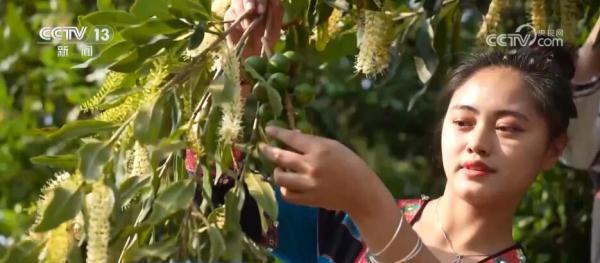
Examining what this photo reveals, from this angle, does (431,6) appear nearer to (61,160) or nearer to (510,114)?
(510,114)

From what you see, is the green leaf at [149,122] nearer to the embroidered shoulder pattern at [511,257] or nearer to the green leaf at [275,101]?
the green leaf at [275,101]

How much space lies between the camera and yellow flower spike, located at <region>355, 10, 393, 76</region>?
142cm

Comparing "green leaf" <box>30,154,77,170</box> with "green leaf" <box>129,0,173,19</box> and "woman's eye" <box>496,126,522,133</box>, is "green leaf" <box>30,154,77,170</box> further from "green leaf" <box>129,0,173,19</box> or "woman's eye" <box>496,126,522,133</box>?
"woman's eye" <box>496,126,522,133</box>

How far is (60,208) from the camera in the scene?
1.19 metres

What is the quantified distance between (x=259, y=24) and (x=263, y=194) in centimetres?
26

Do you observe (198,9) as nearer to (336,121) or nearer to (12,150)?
(12,150)

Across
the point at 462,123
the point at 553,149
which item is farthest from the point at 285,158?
the point at 553,149

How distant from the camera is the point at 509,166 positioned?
1.45 metres

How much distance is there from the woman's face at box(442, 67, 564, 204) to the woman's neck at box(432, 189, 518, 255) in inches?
0.9

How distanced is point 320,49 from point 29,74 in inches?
53.0

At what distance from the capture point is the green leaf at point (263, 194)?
4.04ft

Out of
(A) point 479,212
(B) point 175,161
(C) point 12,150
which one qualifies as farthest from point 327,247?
(C) point 12,150

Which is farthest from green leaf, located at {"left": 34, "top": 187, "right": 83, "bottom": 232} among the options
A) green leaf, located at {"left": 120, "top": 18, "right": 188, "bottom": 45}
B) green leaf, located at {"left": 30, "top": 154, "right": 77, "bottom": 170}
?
green leaf, located at {"left": 120, "top": 18, "right": 188, "bottom": 45}

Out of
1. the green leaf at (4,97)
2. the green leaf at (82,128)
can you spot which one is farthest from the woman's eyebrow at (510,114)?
the green leaf at (4,97)
